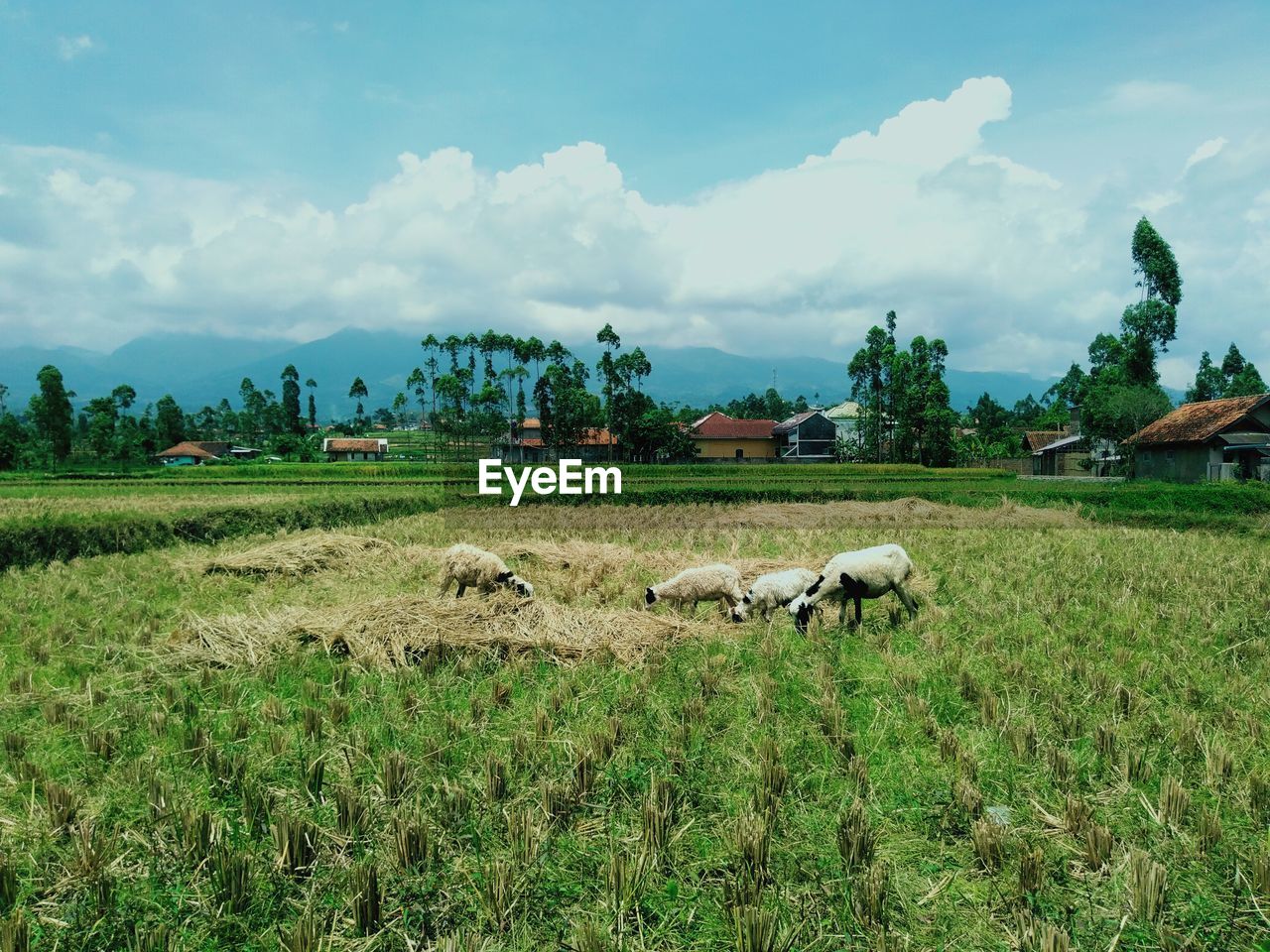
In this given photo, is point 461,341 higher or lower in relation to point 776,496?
higher

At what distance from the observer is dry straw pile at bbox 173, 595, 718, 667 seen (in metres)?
6.98

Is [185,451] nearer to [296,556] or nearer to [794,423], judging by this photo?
[794,423]

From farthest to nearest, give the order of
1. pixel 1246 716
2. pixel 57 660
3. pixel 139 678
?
pixel 57 660 → pixel 139 678 → pixel 1246 716

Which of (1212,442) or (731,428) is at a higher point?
(731,428)

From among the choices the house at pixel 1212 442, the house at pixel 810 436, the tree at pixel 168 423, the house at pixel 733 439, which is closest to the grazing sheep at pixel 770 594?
the house at pixel 1212 442

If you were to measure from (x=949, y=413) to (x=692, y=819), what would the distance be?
56.4 m

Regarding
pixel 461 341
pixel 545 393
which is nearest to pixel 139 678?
pixel 545 393

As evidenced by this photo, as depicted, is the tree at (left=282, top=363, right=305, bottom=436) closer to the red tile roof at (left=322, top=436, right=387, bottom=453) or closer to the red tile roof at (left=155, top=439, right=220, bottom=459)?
the red tile roof at (left=322, top=436, right=387, bottom=453)

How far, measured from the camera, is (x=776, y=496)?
28.2m

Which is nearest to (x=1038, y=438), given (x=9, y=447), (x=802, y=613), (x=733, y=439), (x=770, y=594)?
(x=733, y=439)

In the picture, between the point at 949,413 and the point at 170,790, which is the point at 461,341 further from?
A: the point at 170,790

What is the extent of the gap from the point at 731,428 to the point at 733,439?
1535mm

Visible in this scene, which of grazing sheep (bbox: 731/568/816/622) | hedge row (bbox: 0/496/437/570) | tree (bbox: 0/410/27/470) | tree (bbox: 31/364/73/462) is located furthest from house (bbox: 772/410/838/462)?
tree (bbox: 31/364/73/462)

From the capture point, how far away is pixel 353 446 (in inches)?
3516
